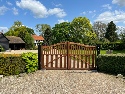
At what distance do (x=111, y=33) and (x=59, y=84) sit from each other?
5883 centimetres

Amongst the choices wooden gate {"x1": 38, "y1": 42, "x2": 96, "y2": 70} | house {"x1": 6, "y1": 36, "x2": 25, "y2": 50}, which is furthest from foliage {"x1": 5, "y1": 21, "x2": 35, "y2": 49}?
wooden gate {"x1": 38, "y1": 42, "x2": 96, "y2": 70}

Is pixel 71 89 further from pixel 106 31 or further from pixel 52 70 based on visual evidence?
pixel 106 31

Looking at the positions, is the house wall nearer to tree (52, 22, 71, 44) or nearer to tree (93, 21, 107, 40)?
tree (52, 22, 71, 44)

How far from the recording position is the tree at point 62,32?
52062 millimetres

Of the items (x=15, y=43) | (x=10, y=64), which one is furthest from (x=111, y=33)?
(x=10, y=64)

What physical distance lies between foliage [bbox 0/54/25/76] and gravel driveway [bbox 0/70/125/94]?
57 cm

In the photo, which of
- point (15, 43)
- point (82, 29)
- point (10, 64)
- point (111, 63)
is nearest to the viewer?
point (10, 64)

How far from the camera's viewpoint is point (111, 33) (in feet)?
210

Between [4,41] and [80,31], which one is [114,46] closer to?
[80,31]

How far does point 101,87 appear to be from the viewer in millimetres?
7625

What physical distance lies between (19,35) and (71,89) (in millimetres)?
52027

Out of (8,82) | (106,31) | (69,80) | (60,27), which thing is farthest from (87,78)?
(106,31)

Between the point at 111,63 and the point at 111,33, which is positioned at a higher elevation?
the point at 111,33

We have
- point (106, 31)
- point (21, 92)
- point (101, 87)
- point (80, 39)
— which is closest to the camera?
point (21, 92)
